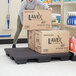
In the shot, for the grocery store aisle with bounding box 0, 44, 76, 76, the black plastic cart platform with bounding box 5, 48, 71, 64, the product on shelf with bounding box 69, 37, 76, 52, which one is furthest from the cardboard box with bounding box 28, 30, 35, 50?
the product on shelf with bounding box 69, 37, 76, 52

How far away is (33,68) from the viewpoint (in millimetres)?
3295

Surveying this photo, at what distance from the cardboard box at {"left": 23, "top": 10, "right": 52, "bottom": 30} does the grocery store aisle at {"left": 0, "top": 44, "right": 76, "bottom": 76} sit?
0.74 meters

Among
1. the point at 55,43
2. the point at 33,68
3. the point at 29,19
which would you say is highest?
the point at 29,19

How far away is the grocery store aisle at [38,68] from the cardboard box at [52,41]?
246 mm

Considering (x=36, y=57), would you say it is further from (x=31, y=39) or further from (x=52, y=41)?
A: (x=31, y=39)

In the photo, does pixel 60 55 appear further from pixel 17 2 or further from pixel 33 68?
pixel 17 2

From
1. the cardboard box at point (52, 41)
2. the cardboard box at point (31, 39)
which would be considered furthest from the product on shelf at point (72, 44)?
the cardboard box at point (31, 39)

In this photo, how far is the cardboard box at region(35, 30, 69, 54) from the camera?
3.72 m

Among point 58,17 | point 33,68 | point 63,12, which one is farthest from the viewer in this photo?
point 58,17

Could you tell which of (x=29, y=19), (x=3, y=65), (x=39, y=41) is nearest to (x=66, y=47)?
(x=39, y=41)

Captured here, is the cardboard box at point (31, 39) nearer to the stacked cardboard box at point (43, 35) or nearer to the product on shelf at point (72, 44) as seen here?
the stacked cardboard box at point (43, 35)

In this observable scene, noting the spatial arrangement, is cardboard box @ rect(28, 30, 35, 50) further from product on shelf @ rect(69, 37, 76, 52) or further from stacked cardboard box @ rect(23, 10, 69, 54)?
product on shelf @ rect(69, 37, 76, 52)

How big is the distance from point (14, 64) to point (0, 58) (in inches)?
21.4

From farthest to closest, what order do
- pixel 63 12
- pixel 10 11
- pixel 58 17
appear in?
1. pixel 10 11
2. pixel 58 17
3. pixel 63 12
